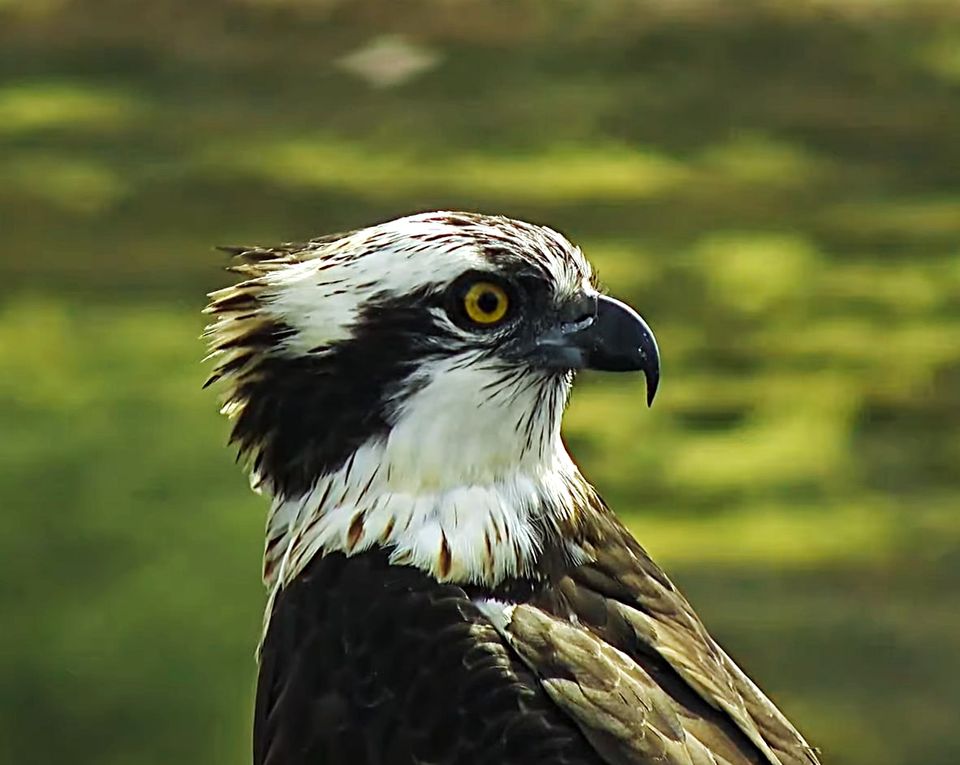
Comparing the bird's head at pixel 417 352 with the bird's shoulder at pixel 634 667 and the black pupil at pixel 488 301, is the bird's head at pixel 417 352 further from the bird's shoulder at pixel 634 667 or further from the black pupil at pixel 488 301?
the bird's shoulder at pixel 634 667

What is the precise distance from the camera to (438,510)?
2396 millimetres

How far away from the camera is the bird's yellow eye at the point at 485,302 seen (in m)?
2.34

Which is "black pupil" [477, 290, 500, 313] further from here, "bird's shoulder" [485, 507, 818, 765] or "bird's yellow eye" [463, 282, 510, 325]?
"bird's shoulder" [485, 507, 818, 765]

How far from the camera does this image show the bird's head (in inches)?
92.2

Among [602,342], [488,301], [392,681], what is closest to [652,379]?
[602,342]

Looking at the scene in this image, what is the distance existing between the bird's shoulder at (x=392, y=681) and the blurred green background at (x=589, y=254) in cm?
248

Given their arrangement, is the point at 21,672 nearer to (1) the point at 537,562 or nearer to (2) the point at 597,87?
(1) the point at 537,562

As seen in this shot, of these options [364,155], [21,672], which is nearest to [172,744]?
[21,672]

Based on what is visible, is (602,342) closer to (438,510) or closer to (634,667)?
(438,510)

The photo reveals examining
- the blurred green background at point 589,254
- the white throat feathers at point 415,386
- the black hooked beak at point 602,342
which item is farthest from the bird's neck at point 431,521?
the blurred green background at point 589,254

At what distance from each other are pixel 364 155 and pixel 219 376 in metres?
5.11

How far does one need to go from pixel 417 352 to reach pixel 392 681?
1.51ft

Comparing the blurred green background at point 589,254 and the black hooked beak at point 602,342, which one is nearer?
the black hooked beak at point 602,342

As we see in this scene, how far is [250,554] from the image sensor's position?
208 inches
